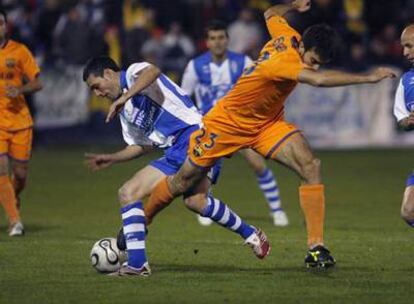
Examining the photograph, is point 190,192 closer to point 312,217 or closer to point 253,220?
point 312,217

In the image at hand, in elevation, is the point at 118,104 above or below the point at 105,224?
above

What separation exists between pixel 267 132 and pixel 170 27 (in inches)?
599

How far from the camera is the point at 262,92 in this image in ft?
33.3

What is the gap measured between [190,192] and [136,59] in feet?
46.1

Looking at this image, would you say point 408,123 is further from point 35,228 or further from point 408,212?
point 35,228

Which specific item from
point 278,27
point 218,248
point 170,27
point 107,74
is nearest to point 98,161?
point 107,74

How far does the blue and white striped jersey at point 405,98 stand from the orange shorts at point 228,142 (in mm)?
989

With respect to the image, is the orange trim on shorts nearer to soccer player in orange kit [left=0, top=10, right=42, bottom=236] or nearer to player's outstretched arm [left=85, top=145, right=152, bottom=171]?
player's outstretched arm [left=85, top=145, right=152, bottom=171]

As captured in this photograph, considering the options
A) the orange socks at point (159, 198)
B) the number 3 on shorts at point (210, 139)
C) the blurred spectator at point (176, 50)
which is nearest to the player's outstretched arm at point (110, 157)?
the orange socks at point (159, 198)

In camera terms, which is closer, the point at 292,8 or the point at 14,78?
the point at 292,8

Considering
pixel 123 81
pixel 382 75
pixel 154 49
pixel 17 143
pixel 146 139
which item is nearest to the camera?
pixel 382 75

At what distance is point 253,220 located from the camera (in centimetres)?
1485

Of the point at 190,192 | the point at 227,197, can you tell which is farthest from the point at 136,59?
the point at 190,192

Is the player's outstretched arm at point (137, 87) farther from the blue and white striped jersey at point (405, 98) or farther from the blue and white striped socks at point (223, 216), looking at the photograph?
the blue and white striped jersey at point (405, 98)
